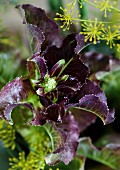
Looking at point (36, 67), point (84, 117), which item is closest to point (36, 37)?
point (36, 67)

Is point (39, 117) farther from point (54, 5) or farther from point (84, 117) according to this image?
point (54, 5)

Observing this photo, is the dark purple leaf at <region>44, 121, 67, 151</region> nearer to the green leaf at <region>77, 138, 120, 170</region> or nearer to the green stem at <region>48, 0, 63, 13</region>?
the green leaf at <region>77, 138, 120, 170</region>

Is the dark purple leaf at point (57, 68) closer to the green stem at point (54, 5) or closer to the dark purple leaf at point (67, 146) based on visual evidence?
the dark purple leaf at point (67, 146)

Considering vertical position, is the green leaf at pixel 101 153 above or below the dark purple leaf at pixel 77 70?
below

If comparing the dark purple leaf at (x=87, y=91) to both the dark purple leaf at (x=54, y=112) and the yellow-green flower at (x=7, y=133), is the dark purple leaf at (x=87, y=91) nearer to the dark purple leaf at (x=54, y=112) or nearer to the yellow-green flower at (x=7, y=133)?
the dark purple leaf at (x=54, y=112)

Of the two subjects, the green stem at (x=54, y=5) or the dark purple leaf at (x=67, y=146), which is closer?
the dark purple leaf at (x=67, y=146)

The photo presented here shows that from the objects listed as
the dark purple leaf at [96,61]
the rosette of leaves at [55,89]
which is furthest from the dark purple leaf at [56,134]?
the dark purple leaf at [96,61]

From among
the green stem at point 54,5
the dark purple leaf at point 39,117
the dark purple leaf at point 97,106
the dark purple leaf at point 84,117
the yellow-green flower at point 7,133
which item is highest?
the green stem at point 54,5

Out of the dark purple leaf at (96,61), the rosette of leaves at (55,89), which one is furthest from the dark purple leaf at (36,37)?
the dark purple leaf at (96,61)
